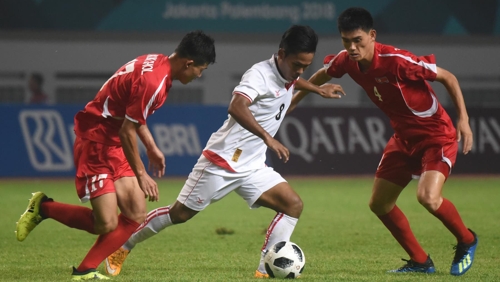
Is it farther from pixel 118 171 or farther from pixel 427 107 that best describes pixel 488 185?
pixel 118 171

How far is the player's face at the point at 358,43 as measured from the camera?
591 centimetres

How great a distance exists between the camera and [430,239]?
794 cm

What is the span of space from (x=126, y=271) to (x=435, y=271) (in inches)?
93.0

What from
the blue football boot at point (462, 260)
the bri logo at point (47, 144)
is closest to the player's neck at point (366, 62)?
the blue football boot at point (462, 260)

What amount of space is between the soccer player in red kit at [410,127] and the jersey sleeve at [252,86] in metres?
0.74

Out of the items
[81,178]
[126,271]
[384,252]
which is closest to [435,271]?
[384,252]

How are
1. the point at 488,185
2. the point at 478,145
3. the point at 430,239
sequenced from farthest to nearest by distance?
1. the point at 478,145
2. the point at 488,185
3. the point at 430,239

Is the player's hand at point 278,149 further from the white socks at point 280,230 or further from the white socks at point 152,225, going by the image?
the white socks at point 152,225

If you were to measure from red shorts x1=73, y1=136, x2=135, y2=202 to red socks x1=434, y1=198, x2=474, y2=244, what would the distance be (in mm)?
2385

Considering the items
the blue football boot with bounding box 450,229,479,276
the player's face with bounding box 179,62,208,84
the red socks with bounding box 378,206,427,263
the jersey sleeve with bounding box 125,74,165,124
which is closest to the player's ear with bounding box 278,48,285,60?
the player's face with bounding box 179,62,208,84

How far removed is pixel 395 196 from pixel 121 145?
7.12 feet

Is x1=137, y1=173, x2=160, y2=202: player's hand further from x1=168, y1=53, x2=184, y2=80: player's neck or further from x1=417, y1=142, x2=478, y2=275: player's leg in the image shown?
x1=417, y1=142, x2=478, y2=275: player's leg

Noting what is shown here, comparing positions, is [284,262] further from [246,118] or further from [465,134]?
[465,134]

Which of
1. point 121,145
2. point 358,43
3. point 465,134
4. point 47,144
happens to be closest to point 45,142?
point 47,144
